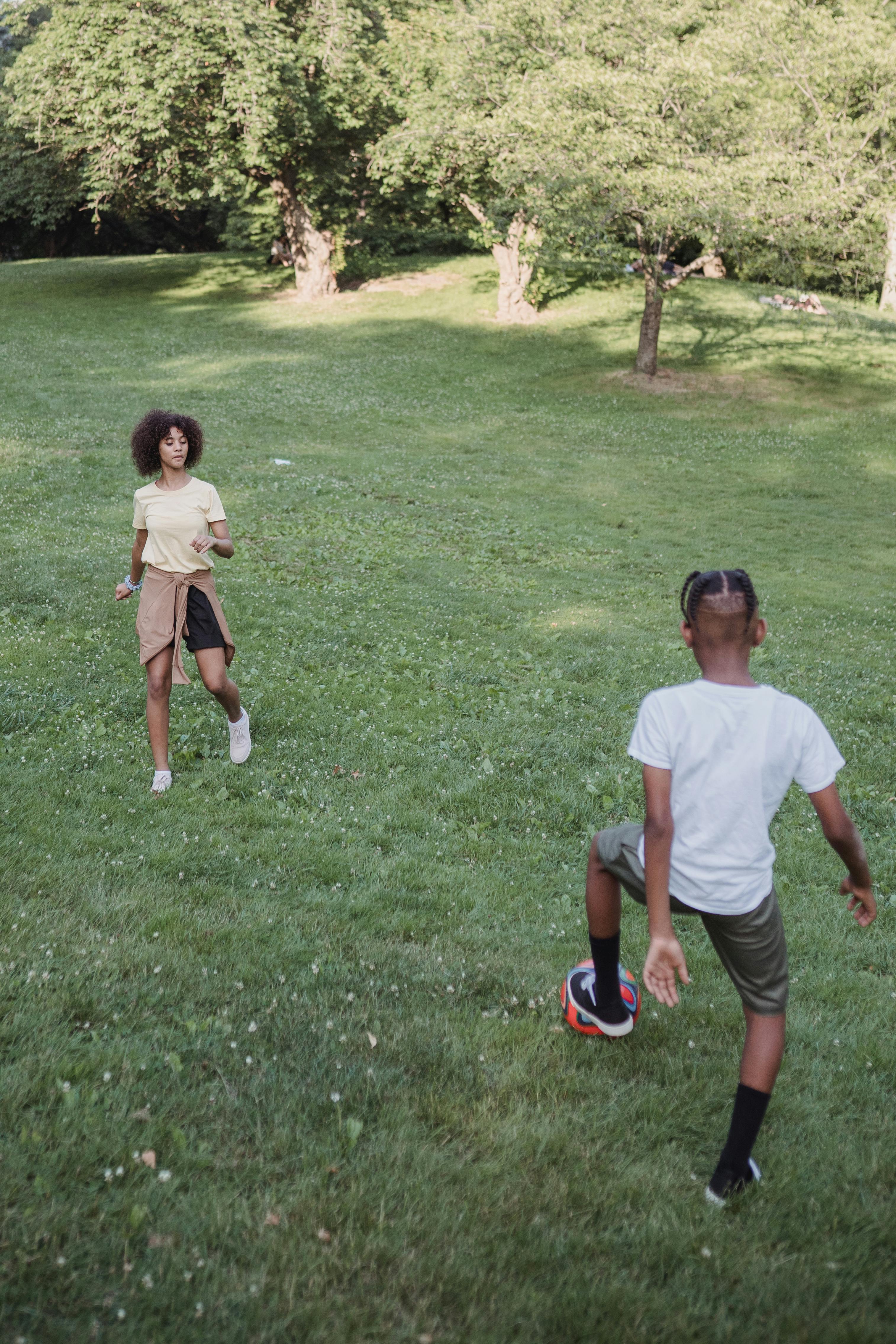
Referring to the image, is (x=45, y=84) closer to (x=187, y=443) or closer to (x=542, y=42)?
(x=542, y=42)

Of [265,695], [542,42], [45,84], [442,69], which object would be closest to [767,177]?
[542,42]

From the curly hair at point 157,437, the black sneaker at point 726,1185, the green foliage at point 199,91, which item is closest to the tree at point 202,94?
the green foliage at point 199,91

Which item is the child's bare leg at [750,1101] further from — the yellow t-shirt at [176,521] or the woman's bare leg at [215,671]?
the yellow t-shirt at [176,521]

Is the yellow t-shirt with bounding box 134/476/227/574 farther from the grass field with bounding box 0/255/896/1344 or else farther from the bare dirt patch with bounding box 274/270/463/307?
the bare dirt patch with bounding box 274/270/463/307

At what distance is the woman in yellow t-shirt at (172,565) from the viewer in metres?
6.86

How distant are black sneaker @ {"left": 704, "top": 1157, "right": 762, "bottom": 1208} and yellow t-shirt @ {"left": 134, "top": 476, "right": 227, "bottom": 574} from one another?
5095mm

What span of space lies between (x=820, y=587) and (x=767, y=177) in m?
13.3

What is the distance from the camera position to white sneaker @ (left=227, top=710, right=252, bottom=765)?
7594 millimetres

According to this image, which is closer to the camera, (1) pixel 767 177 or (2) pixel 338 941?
(2) pixel 338 941

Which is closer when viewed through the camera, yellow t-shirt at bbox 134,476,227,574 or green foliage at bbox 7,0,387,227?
yellow t-shirt at bbox 134,476,227,574

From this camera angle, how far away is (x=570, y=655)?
10805 millimetres

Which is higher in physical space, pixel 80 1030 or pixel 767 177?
pixel 767 177

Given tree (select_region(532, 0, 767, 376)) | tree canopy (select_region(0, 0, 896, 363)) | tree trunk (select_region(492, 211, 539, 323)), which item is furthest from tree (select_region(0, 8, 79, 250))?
tree (select_region(532, 0, 767, 376))

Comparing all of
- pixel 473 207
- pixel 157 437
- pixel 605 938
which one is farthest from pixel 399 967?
pixel 473 207
